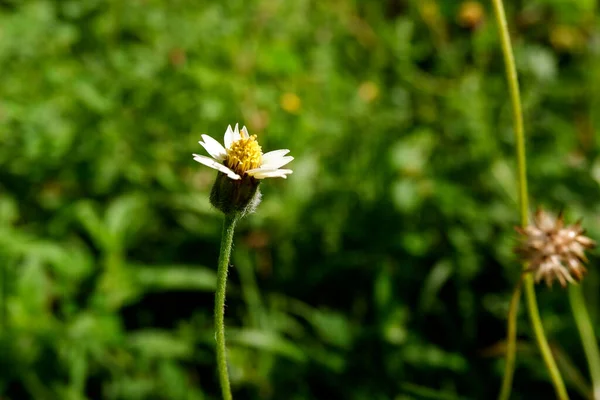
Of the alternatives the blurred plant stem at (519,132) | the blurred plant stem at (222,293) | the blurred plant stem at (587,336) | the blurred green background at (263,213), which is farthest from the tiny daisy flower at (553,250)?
the blurred plant stem at (587,336)

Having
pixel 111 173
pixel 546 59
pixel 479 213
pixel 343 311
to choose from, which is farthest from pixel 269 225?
pixel 546 59

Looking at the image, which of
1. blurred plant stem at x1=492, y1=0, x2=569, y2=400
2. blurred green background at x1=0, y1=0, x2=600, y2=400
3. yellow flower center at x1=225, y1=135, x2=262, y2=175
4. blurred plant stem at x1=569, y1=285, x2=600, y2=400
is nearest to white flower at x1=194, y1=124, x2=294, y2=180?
yellow flower center at x1=225, y1=135, x2=262, y2=175

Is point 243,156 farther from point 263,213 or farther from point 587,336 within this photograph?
point 587,336

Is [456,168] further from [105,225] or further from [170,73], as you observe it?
[105,225]

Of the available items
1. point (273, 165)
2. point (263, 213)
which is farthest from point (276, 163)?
point (263, 213)

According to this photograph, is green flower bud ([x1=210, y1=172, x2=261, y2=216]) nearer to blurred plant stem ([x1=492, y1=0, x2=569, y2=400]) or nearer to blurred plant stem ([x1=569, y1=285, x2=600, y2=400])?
blurred plant stem ([x1=492, y1=0, x2=569, y2=400])

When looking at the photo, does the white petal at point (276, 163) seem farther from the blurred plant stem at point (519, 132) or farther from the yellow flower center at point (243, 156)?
the blurred plant stem at point (519, 132)
